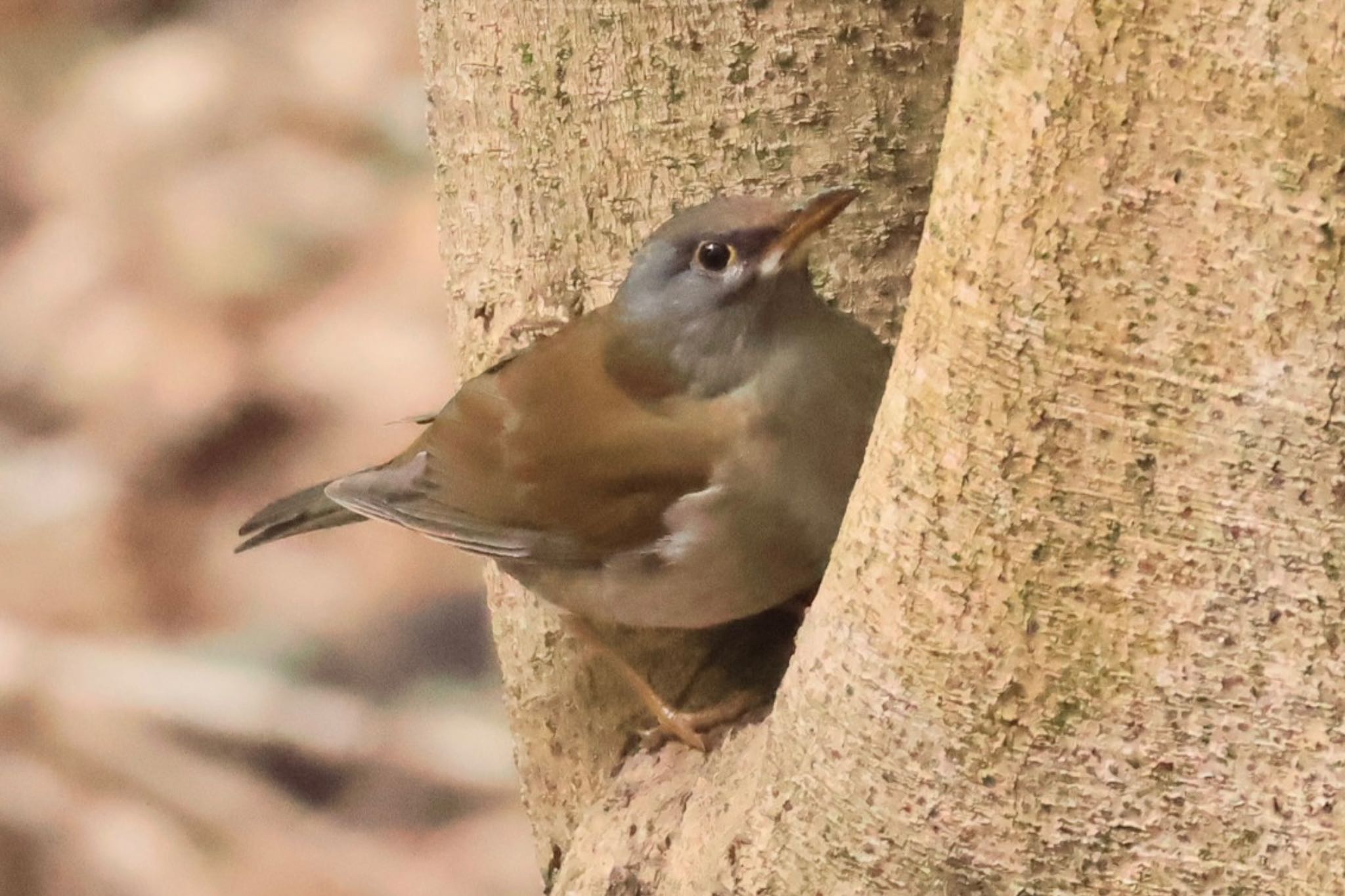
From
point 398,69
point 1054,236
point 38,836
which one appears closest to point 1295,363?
point 1054,236

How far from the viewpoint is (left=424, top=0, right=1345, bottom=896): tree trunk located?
34.1 inches

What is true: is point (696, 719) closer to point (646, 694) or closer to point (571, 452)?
point (646, 694)

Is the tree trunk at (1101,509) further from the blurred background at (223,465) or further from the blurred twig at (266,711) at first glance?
the blurred twig at (266,711)

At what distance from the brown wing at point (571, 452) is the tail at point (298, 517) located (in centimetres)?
23

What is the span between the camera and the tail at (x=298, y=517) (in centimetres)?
187

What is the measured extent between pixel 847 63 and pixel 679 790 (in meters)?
0.71

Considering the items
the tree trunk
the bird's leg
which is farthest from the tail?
the tree trunk

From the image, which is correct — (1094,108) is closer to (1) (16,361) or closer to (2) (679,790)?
(2) (679,790)

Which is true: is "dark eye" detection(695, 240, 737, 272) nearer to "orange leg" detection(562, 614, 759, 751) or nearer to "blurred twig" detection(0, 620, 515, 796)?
"orange leg" detection(562, 614, 759, 751)

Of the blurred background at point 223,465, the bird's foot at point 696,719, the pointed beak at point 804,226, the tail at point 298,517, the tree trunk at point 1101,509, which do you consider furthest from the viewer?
the blurred background at point 223,465

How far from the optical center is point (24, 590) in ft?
10.3

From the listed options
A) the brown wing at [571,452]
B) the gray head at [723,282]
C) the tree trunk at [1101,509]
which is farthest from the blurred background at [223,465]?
the tree trunk at [1101,509]

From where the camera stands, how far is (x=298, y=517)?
1896 mm

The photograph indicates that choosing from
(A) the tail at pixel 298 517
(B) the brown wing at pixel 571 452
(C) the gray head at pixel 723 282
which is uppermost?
(C) the gray head at pixel 723 282
